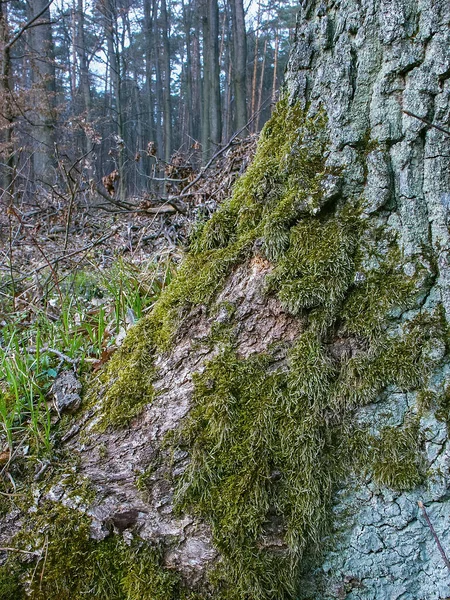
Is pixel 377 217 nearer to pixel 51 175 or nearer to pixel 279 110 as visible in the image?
pixel 279 110

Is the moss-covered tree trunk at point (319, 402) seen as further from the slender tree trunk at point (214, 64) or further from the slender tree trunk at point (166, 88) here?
the slender tree trunk at point (166, 88)

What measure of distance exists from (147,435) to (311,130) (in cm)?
117

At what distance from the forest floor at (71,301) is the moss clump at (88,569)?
0.28 meters

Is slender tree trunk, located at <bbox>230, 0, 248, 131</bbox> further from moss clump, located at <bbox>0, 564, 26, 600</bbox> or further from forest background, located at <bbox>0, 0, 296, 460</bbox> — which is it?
moss clump, located at <bbox>0, 564, 26, 600</bbox>

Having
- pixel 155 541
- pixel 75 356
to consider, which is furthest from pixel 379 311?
pixel 75 356

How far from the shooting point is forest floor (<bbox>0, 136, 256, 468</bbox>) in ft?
5.57

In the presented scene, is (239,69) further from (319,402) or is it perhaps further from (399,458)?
(399,458)

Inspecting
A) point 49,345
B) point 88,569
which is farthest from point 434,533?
point 49,345

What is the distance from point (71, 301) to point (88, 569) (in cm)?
178

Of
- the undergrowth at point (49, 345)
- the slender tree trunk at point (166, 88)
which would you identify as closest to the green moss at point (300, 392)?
the undergrowth at point (49, 345)

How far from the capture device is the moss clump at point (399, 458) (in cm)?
121

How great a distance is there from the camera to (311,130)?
4.67 ft

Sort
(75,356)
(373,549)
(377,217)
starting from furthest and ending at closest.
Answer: (75,356), (377,217), (373,549)

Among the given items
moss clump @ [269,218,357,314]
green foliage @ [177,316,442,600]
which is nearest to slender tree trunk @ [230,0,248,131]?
moss clump @ [269,218,357,314]
